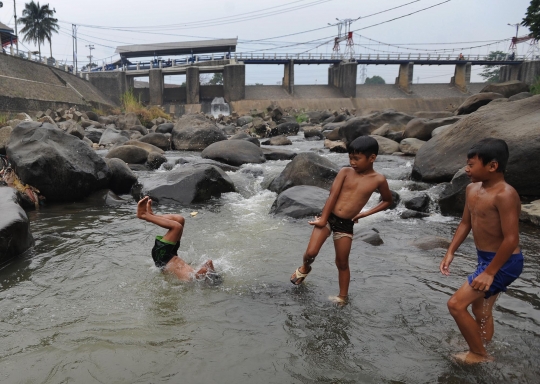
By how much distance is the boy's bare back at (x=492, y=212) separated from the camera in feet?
8.54

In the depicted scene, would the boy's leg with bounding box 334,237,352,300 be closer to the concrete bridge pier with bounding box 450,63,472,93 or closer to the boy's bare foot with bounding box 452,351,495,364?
the boy's bare foot with bounding box 452,351,495,364

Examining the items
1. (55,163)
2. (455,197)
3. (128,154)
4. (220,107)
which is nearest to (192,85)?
(220,107)

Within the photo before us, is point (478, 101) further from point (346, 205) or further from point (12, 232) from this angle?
point (12, 232)

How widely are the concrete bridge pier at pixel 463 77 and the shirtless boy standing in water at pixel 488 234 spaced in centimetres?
5717

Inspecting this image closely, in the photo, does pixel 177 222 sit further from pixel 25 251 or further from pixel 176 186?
pixel 176 186

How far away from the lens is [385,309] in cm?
375

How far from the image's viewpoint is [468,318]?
2725 mm

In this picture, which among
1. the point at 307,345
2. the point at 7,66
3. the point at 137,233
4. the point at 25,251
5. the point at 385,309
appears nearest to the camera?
the point at 307,345

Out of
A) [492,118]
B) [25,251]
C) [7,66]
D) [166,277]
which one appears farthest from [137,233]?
[7,66]

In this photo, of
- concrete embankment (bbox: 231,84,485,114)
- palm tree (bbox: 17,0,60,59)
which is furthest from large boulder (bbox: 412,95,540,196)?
palm tree (bbox: 17,0,60,59)

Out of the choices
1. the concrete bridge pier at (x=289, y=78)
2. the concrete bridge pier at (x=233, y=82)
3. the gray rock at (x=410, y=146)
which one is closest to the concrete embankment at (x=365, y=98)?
the concrete bridge pier at (x=289, y=78)

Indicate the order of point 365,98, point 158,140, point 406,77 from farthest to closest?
point 406,77 < point 365,98 < point 158,140

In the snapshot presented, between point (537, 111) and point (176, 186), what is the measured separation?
22.8 feet

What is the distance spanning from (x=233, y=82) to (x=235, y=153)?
34199mm
